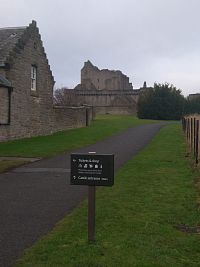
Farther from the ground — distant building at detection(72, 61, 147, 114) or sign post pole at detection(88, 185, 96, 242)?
distant building at detection(72, 61, 147, 114)

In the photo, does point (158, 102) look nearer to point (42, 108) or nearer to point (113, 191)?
point (42, 108)

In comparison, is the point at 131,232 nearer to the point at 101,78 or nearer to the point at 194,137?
the point at 194,137

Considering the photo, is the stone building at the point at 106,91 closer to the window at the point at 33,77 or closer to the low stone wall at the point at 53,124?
the low stone wall at the point at 53,124

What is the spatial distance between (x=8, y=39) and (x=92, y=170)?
23290 mm

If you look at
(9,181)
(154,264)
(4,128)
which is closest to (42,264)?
(154,264)

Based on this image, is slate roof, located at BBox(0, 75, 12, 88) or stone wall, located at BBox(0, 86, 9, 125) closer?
slate roof, located at BBox(0, 75, 12, 88)

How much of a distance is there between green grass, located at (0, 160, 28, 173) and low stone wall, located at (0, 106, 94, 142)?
27.6ft

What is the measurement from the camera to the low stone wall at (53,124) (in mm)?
26922

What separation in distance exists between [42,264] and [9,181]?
743cm

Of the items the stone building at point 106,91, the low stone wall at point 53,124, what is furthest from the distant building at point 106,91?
the low stone wall at point 53,124

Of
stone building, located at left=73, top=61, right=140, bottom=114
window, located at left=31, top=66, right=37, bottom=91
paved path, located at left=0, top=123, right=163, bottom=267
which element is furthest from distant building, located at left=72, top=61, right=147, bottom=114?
paved path, located at left=0, top=123, right=163, bottom=267

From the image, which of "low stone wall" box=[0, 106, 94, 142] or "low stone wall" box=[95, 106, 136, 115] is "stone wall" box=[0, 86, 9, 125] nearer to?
"low stone wall" box=[0, 106, 94, 142]

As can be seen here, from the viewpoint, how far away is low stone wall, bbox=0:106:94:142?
26922 millimetres

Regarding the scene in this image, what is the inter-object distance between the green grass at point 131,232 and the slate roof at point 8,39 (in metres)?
16.0
